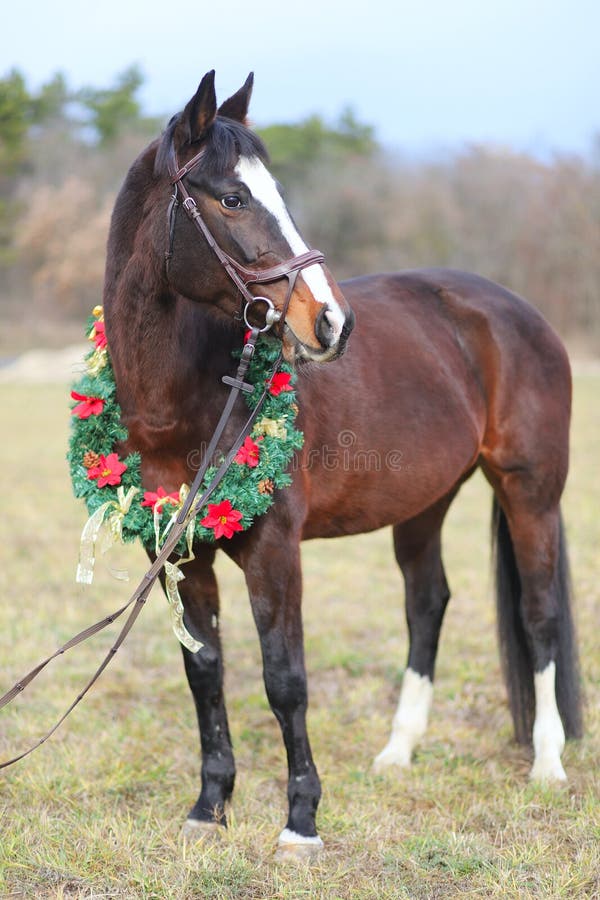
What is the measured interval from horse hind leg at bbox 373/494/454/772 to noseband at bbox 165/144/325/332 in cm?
195

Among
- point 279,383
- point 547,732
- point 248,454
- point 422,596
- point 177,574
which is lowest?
point 547,732

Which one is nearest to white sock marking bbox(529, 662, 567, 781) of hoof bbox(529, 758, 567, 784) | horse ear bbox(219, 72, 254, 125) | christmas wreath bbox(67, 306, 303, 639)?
hoof bbox(529, 758, 567, 784)

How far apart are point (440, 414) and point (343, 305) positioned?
1.28 metres

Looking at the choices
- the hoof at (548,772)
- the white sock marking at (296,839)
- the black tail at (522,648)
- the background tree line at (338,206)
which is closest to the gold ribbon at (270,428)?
the white sock marking at (296,839)

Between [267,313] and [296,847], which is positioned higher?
[267,313]

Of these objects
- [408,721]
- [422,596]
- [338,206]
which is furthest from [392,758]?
[338,206]

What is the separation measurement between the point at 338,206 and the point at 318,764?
35818 mm

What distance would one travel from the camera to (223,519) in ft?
9.29

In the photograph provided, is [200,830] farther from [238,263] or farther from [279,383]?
[238,263]

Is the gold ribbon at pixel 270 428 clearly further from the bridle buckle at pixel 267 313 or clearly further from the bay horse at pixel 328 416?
the bridle buckle at pixel 267 313

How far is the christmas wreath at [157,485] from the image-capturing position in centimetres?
285

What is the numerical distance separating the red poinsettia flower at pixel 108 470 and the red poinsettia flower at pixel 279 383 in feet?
1.91

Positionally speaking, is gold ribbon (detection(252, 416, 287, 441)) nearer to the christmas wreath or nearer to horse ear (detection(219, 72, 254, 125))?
the christmas wreath

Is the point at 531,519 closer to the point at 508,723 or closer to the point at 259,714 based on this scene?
the point at 508,723
